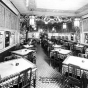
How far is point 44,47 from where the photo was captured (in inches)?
425

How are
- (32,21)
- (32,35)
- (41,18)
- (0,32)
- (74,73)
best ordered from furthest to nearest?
1. (32,35)
2. (41,18)
3. (32,21)
4. (0,32)
5. (74,73)

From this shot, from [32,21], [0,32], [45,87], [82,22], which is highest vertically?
[82,22]

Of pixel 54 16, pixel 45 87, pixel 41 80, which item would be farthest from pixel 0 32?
pixel 54 16

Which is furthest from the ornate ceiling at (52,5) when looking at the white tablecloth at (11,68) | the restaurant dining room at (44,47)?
the white tablecloth at (11,68)

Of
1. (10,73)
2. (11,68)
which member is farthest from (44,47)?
(10,73)

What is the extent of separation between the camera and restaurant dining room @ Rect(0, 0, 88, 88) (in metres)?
2.21

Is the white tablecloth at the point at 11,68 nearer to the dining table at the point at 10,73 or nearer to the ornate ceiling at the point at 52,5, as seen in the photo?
the dining table at the point at 10,73

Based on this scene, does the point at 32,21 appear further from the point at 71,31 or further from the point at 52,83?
the point at 71,31

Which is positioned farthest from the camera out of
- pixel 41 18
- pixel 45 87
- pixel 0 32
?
pixel 41 18

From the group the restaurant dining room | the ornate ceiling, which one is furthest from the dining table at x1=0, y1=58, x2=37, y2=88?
the ornate ceiling

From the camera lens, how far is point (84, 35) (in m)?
8.16

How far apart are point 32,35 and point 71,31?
22.1 feet

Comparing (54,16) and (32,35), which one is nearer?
(54,16)

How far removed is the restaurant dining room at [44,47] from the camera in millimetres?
2207
